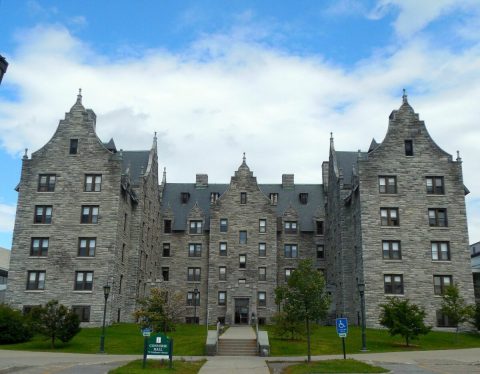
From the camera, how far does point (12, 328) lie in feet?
112

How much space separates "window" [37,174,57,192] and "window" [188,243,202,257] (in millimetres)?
19063

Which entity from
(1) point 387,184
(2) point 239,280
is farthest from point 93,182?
(1) point 387,184

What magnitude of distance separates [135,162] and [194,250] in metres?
12.3

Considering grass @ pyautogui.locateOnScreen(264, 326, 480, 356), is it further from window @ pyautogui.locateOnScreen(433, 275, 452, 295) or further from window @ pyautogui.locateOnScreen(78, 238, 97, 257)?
window @ pyautogui.locateOnScreen(78, 238, 97, 257)

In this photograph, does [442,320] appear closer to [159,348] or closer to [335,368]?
[335,368]

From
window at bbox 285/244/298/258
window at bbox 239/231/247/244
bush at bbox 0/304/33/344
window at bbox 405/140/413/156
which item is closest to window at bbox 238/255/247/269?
window at bbox 239/231/247/244

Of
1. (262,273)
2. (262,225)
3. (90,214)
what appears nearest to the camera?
(90,214)

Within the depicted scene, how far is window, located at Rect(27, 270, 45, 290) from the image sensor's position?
45.1m

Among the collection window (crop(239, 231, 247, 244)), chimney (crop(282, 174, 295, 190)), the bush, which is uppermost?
chimney (crop(282, 174, 295, 190))

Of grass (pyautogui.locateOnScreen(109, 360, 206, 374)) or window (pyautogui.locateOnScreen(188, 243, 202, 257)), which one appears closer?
grass (pyautogui.locateOnScreen(109, 360, 206, 374))

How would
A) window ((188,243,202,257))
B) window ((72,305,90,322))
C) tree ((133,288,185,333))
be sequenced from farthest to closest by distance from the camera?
window ((188,243,202,257))
window ((72,305,90,322))
tree ((133,288,185,333))

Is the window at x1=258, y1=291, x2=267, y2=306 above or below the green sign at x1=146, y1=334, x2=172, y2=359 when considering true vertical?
above

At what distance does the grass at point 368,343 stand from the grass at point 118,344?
4.77 m

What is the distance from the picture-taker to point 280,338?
3394 cm
